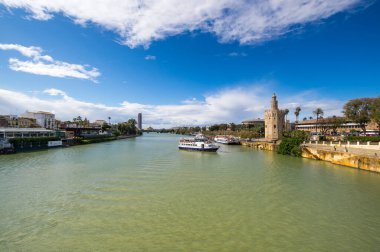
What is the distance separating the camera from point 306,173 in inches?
1193

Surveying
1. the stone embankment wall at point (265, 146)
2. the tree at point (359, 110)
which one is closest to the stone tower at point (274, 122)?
the stone embankment wall at point (265, 146)

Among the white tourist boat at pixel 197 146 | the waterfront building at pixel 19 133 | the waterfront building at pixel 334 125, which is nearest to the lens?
the waterfront building at pixel 19 133

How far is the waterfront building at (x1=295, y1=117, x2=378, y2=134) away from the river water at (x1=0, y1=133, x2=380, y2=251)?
207 feet

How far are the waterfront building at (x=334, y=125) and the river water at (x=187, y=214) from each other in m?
63.0

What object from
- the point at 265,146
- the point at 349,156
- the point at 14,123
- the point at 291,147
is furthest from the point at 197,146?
the point at 14,123

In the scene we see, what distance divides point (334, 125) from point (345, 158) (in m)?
58.7

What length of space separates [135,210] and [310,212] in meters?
12.7

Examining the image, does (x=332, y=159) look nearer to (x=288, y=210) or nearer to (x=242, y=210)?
(x=288, y=210)

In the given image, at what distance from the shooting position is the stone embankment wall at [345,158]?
100 ft

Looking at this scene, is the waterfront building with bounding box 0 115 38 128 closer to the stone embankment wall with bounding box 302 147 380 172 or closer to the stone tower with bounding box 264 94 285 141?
the stone tower with bounding box 264 94 285 141

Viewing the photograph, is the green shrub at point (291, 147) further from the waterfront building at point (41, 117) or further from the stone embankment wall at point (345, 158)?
the waterfront building at point (41, 117)

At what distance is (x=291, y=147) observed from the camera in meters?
52.5

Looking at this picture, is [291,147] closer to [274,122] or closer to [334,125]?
[274,122]

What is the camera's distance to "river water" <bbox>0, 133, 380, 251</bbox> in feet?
38.2
